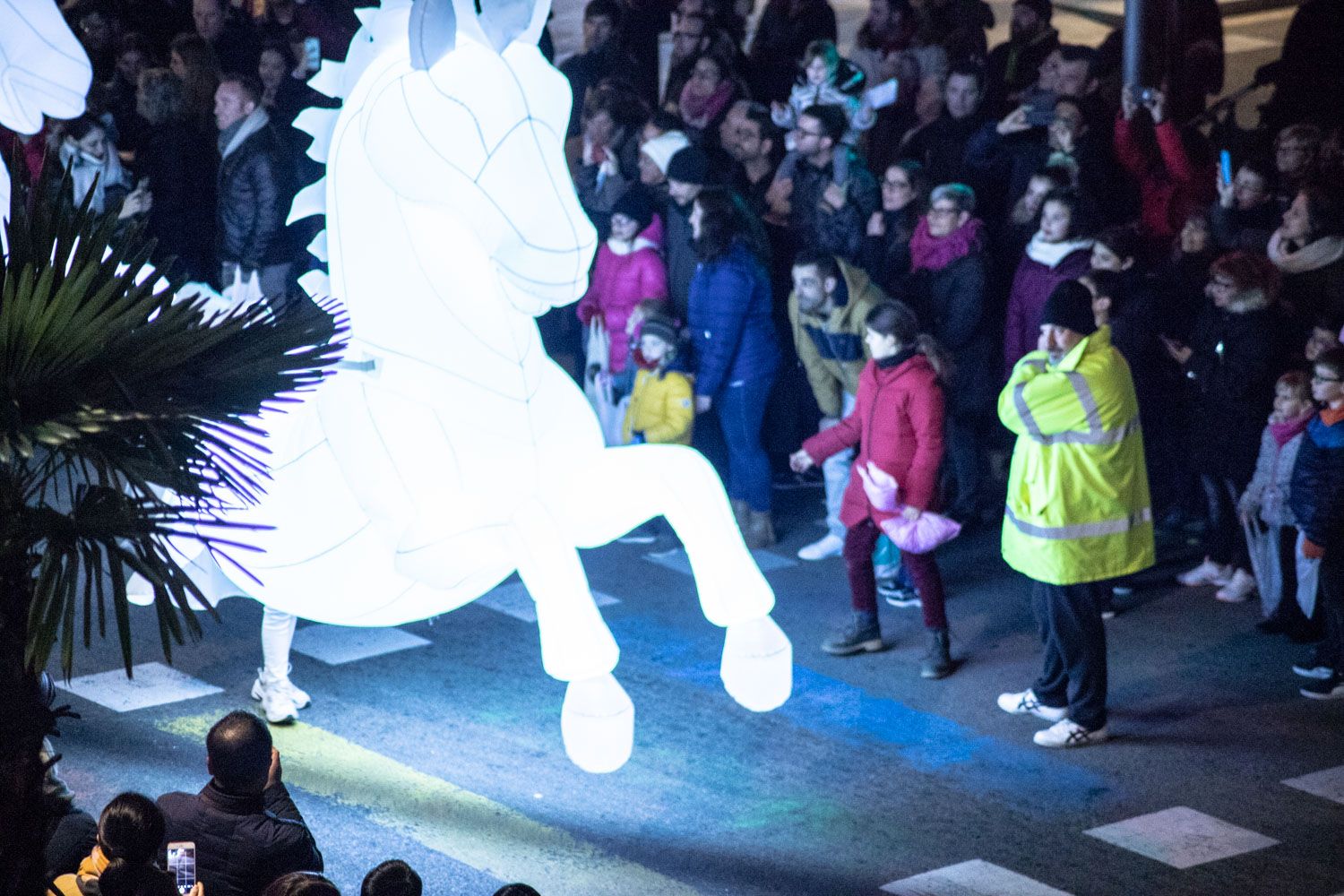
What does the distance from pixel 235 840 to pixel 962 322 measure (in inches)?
229

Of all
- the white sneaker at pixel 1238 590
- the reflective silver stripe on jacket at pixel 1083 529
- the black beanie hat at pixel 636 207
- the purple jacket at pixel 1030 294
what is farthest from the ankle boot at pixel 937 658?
the black beanie hat at pixel 636 207

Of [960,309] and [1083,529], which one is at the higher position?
[960,309]

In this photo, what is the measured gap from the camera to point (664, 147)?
10141mm

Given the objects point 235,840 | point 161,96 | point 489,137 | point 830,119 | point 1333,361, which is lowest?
point 235,840

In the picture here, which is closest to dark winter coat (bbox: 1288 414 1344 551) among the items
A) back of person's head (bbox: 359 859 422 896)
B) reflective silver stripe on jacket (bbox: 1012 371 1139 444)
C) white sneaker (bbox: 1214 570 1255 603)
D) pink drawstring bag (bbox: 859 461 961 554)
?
reflective silver stripe on jacket (bbox: 1012 371 1139 444)

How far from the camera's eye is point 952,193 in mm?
9336

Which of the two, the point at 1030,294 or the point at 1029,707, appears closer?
the point at 1029,707

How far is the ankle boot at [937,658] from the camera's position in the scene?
786 cm

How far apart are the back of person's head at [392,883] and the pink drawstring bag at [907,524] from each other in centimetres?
428

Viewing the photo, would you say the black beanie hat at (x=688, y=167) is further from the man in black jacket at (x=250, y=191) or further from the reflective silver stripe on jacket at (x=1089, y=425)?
the reflective silver stripe on jacket at (x=1089, y=425)

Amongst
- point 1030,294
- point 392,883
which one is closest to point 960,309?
point 1030,294

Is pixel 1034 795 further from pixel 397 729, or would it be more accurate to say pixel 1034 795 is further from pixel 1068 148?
pixel 1068 148

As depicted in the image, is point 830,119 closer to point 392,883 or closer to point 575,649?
point 575,649

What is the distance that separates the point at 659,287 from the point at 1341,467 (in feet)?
12.8
